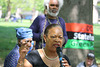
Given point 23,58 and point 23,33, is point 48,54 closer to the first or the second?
point 23,58

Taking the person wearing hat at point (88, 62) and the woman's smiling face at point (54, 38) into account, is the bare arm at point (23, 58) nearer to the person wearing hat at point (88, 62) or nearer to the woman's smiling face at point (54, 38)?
the woman's smiling face at point (54, 38)

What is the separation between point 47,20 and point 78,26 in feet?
6.74

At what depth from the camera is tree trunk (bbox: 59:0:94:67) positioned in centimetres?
602

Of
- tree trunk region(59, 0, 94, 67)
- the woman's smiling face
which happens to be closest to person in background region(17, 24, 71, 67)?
the woman's smiling face

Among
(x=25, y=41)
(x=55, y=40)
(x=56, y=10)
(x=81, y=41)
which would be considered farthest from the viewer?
(x=81, y=41)

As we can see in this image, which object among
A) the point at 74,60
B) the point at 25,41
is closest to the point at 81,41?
the point at 74,60

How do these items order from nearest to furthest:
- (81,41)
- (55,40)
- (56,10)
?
(55,40)
(56,10)
(81,41)

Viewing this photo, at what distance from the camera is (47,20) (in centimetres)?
419

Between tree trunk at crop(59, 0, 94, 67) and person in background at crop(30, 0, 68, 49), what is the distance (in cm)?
184

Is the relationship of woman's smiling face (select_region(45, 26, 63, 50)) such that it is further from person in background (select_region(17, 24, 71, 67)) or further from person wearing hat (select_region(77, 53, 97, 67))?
person wearing hat (select_region(77, 53, 97, 67))

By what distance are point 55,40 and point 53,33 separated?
11 centimetres

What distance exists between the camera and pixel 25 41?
313cm

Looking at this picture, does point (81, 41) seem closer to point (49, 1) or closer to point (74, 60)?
point (74, 60)

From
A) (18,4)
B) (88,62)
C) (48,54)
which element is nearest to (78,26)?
(88,62)
